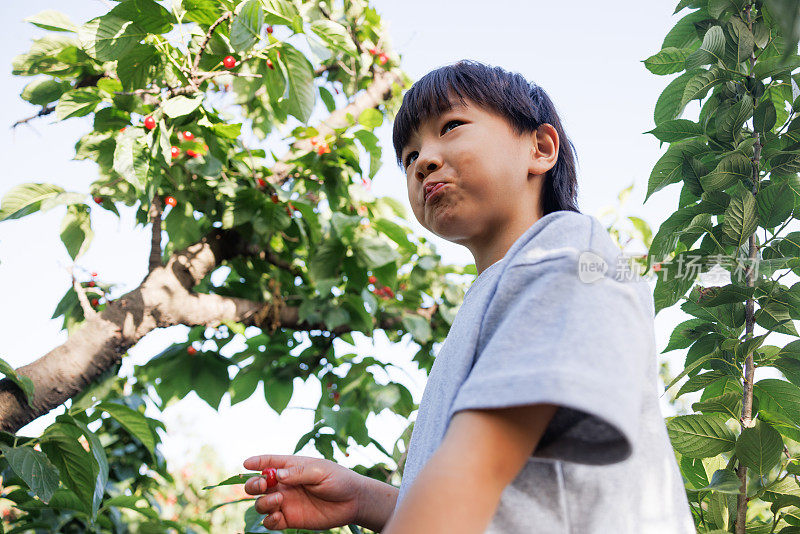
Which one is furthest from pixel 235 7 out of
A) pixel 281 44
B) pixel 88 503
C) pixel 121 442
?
pixel 121 442

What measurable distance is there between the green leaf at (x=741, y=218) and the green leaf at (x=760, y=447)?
0.95 feet

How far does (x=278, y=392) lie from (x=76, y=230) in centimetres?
79

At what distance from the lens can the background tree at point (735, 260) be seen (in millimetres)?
914

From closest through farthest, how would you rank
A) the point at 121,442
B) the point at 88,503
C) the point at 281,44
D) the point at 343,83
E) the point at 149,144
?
the point at 88,503
the point at 149,144
the point at 281,44
the point at 121,442
the point at 343,83

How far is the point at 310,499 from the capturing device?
0.83m

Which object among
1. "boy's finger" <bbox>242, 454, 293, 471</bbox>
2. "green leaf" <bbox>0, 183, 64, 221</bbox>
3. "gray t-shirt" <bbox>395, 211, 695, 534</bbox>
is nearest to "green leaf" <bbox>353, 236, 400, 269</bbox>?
"green leaf" <bbox>0, 183, 64, 221</bbox>

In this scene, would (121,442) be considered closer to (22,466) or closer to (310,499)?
Answer: (22,466)

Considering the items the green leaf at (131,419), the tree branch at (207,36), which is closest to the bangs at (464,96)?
the tree branch at (207,36)

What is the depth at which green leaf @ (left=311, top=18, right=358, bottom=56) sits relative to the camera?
1739 millimetres

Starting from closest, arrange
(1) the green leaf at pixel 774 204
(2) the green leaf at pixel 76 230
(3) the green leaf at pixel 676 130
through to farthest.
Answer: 1. (1) the green leaf at pixel 774 204
2. (3) the green leaf at pixel 676 130
3. (2) the green leaf at pixel 76 230

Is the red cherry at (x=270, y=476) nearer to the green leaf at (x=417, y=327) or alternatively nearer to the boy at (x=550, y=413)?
the boy at (x=550, y=413)

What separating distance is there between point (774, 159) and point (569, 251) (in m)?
0.71

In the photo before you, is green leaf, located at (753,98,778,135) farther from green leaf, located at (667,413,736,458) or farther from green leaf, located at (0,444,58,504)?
green leaf, located at (0,444,58,504)

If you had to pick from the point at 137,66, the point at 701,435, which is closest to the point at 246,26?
the point at 137,66
